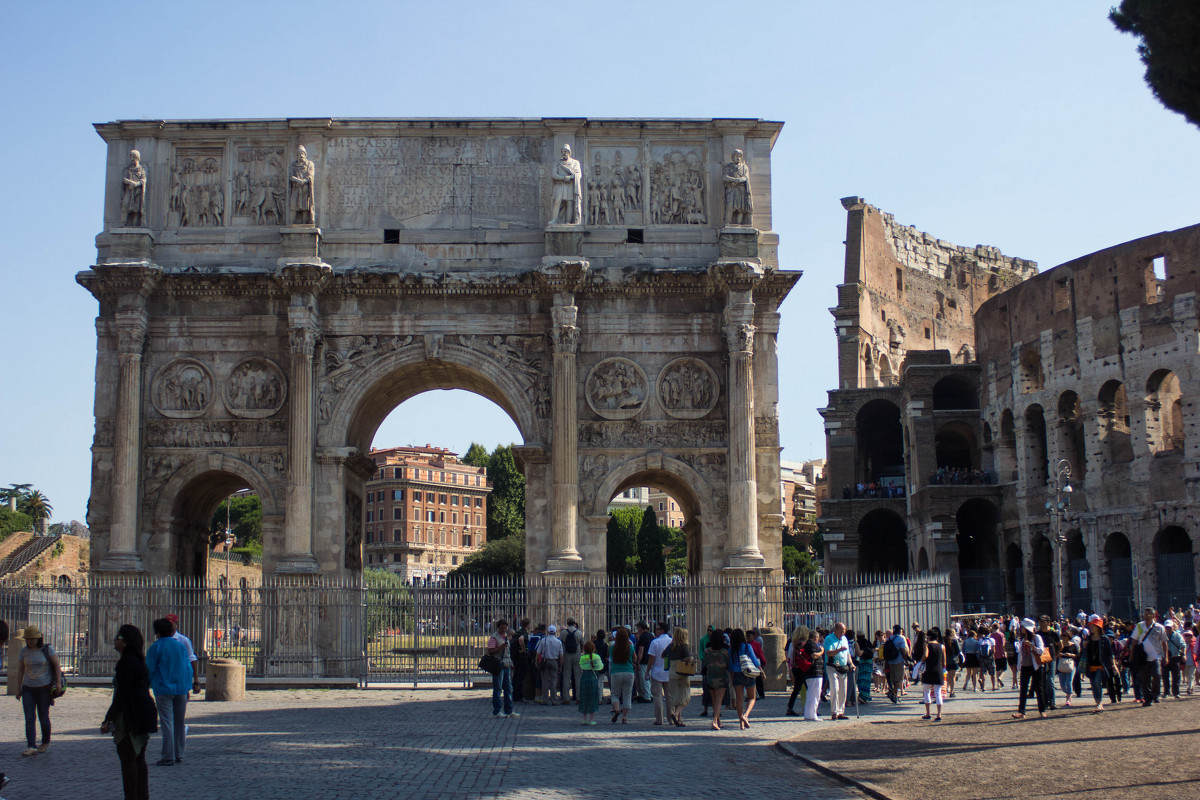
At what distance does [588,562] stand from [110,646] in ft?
27.2

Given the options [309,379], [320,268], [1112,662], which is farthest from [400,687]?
[1112,662]

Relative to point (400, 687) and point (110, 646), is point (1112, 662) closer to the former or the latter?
point (400, 687)

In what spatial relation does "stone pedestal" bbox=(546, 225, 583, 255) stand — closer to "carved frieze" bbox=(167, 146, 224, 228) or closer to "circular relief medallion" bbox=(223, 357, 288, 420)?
"circular relief medallion" bbox=(223, 357, 288, 420)

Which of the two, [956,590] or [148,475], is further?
[956,590]

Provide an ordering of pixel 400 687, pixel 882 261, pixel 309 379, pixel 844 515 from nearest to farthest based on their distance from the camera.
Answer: pixel 400 687 < pixel 309 379 < pixel 844 515 < pixel 882 261

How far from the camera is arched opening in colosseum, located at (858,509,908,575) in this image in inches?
1973

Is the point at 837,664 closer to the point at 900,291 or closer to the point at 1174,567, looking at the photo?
the point at 1174,567

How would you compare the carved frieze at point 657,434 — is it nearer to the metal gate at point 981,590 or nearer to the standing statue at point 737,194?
the standing statue at point 737,194

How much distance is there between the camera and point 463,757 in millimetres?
12109

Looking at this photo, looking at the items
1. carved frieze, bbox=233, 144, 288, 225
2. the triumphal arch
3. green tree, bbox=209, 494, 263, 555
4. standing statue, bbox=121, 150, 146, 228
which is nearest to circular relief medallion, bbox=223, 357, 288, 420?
the triumphal arch

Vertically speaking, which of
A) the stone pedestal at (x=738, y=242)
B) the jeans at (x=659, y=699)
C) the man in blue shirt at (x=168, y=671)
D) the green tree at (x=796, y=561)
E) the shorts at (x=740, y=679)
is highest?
the stone pedestal at (x=738, y=242)

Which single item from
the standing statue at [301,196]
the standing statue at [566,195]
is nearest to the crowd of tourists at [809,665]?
the standing statue at [566,195]

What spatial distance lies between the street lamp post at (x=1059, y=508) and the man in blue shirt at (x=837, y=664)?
17476mm

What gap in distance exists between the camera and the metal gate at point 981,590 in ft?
140
